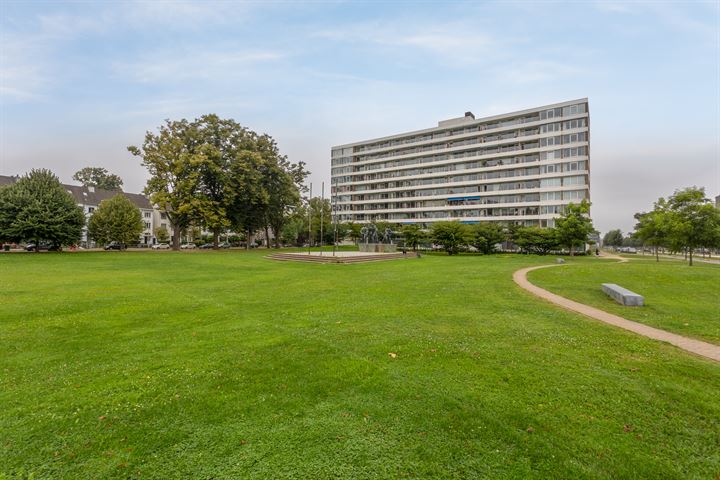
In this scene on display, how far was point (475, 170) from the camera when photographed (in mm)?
67688

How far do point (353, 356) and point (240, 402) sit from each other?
216 cm

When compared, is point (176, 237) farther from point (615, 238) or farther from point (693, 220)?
point (615, 238)

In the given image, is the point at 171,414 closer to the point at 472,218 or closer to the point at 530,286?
the point at 530,286

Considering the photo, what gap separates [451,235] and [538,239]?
11519 mm

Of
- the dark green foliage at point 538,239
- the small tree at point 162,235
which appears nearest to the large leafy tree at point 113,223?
the small tree at point 162,235

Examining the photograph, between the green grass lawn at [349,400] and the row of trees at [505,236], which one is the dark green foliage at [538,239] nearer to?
the row of trees at [505,236]

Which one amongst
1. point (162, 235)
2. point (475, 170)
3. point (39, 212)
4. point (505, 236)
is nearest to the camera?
point (39, 212)

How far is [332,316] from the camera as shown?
8984mm

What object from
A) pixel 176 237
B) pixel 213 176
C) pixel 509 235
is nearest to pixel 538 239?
pixel 509 235

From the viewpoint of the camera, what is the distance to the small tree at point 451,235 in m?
46.2

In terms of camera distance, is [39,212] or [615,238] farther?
[615,238]

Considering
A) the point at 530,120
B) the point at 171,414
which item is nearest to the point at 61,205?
the point at 171,414

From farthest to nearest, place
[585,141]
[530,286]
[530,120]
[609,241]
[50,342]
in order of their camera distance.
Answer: [609,241] → [530,120] → [585,141] → [530,286] → [50,342]

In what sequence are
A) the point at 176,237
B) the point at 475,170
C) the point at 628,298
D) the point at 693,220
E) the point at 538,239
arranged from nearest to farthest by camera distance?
1. the point at 628,298
2. the point at 693,220
3. the point at 538,239
4. the point at 176,237
5. the point at 475,170
